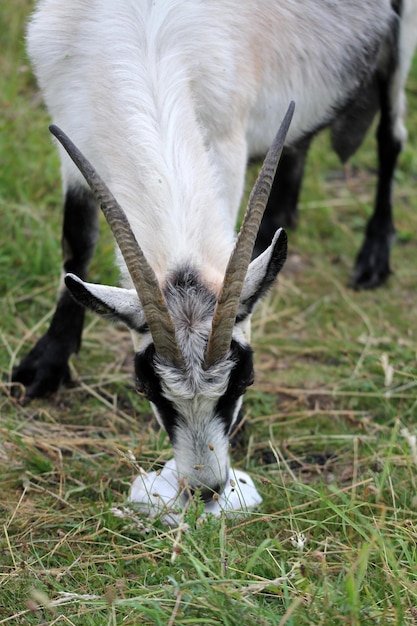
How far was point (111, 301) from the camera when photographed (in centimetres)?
313

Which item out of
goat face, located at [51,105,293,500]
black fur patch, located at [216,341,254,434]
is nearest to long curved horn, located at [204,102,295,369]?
goat face, located at [51,105,293,500]

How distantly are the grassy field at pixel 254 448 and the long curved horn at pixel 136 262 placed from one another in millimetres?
672

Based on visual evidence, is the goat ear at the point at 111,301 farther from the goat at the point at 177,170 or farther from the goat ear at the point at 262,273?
the goat ear at the point at 262,273

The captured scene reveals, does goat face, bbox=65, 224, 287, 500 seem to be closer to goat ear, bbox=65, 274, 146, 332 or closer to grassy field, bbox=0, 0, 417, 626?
goat ear, bbox=65, 274, 146, 332

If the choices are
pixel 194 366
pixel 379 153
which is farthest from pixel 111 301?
pixel 379 153

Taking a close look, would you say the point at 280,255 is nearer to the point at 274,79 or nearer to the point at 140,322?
the point at 140,322

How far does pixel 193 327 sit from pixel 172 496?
0.72 meters

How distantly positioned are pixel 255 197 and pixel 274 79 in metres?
1.38

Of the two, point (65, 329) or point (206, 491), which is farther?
point (65, 329)

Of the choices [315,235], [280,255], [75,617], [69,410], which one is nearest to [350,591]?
[75,617]

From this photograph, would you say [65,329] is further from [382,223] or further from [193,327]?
[382,223]

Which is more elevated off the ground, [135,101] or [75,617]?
[135,101]

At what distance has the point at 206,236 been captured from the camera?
10.8 feet

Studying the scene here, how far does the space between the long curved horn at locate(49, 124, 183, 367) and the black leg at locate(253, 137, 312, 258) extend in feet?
9.31
